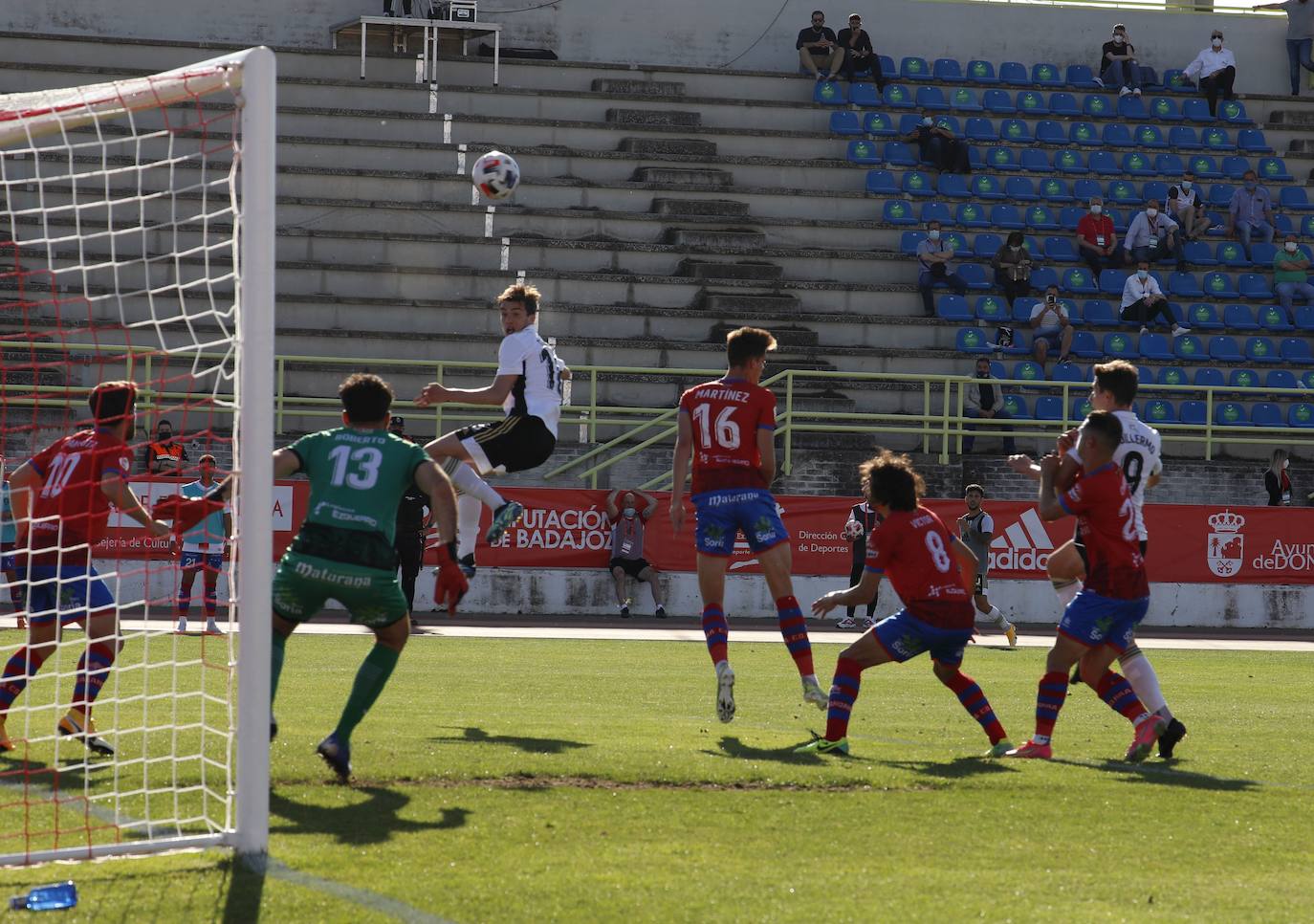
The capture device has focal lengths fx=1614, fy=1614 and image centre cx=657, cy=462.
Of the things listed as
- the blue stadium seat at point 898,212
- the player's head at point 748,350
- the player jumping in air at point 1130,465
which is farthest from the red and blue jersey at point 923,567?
the blue stadium seat at point 898,212

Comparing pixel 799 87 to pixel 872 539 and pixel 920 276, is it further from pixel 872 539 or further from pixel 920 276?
pixel 872 539

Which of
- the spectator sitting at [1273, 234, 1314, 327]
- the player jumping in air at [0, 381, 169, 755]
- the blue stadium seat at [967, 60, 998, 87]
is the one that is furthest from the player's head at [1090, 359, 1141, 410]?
→ the blue stadium seat at [967, 60, 998, 87]

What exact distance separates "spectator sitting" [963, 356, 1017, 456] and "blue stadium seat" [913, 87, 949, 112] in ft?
23.6

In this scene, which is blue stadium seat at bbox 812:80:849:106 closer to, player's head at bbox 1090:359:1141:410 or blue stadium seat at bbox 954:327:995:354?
blue stadium seat at bbox 954:327:995:354

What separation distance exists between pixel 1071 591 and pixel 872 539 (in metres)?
2.79

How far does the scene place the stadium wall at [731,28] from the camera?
3022 centimetres

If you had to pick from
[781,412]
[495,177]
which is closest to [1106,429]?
[495,177]

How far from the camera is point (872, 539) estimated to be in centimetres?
823

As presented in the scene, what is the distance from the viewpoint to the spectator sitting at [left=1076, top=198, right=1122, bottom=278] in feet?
92.3

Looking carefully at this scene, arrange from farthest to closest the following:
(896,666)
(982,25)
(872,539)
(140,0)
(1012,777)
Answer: (982,25)
(140,0)
(896,666)
(872,539)
(1012,777)

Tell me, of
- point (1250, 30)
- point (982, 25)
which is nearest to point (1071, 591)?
point (982, 25)

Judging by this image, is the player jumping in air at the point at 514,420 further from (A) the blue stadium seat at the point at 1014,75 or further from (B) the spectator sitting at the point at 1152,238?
(A) the blue stadium seat at the point at 1014,75

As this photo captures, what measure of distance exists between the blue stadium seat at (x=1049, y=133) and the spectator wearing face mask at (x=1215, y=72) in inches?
137

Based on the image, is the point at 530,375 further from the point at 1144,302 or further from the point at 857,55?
the point at 857,55
